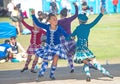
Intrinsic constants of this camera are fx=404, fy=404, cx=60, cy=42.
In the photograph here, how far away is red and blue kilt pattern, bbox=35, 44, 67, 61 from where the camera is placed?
1000cm

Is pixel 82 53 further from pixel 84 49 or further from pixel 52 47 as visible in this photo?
pixel 52 47

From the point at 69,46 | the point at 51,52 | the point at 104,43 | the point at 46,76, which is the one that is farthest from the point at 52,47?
the point at 104,43

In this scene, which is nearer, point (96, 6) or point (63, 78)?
point (63, 78)

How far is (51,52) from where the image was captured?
10008mm

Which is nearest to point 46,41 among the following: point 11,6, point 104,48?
point 104,48

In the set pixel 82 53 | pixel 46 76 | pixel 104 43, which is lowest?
pixel 104 43

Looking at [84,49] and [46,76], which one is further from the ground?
[84,49]

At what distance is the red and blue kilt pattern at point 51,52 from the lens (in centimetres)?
1000

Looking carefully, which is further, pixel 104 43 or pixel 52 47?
pixel 104 43

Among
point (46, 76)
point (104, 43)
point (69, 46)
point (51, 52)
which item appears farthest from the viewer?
point (104, 43)

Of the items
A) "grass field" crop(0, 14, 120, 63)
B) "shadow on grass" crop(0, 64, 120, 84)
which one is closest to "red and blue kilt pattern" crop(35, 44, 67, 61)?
"shadow on grass" crop(0, 64, 120, 84)

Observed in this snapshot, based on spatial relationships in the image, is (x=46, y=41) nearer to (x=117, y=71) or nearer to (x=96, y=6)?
(x=117, y=71)

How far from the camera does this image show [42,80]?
33.4ft

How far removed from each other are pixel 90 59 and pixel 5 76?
7.52 feet
